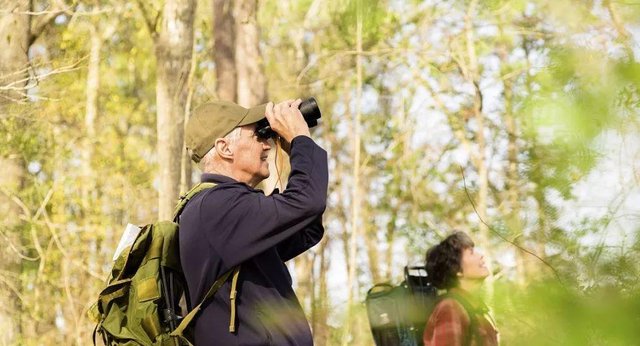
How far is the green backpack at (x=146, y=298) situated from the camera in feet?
9.27

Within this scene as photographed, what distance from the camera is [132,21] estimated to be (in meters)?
22.8

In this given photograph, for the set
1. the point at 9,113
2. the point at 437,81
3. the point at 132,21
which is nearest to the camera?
the point at 9,113

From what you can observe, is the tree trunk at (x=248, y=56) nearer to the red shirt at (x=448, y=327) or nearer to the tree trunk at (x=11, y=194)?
the tree trunk at (x=11, y=194)

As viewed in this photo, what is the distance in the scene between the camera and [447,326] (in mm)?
4395

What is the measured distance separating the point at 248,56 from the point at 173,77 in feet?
5.37

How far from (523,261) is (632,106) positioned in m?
0.18

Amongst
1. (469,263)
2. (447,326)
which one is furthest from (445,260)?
(447,326)

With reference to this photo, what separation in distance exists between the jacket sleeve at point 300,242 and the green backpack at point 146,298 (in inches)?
15.5

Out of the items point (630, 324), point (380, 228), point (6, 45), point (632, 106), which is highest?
point (6, 45)

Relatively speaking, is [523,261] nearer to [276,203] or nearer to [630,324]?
[630,324]

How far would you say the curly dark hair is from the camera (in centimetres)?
484

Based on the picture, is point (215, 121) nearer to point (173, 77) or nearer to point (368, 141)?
point (173, 77)

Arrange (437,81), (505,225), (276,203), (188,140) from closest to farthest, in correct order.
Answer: (505,225) < (276,203) < (188,140) < (437,81)

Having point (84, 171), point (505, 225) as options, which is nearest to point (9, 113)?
point (84, 171)
